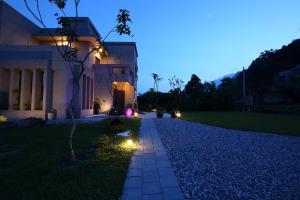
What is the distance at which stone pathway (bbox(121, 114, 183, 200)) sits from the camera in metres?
4.29

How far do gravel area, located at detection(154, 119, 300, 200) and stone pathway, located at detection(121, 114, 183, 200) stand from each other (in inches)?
7.8

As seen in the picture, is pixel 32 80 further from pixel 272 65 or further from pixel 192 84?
pixel 272 65

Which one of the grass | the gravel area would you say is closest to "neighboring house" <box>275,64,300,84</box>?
the gravel area

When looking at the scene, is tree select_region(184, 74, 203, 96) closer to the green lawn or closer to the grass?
the green lawn

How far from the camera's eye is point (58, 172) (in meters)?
5.40

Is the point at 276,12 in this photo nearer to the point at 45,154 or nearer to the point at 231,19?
the point at 231,19

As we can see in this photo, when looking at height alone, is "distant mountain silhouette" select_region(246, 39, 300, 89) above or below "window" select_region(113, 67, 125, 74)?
above

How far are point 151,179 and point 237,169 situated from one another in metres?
1.99

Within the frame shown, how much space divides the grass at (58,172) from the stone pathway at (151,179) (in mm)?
183

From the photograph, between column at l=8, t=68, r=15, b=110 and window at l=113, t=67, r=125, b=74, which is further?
window at l=113, t=67, r=125, b=74

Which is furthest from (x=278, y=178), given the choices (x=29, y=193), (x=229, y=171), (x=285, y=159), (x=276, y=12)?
(x=276, y=12)

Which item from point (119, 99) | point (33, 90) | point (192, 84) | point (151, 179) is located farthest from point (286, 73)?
point (151, 179)

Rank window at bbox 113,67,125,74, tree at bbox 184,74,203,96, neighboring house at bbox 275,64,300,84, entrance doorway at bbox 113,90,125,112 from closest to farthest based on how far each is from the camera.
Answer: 1. window at bbox 113,67,125,74
2. entrance doorway at bbox 113,90,125,112
3. neighboring house at bbox 275,64,300,84
4. tree at bbox 184,74,203,96

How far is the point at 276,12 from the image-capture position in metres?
29.6
